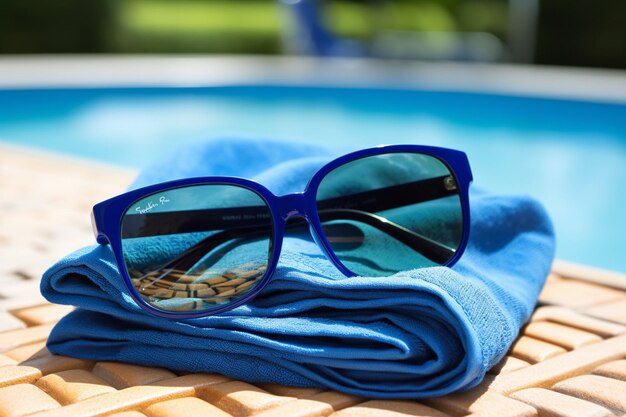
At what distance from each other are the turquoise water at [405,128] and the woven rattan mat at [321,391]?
6.09ft

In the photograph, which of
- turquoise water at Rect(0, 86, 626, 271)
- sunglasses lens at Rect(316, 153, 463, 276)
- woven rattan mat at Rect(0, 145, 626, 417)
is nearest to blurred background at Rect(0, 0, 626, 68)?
turquoise water at Rect(0, 86, 626, 271)

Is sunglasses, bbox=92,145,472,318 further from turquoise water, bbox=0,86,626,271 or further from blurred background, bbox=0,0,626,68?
blurred background, bbox=0,0,626,68

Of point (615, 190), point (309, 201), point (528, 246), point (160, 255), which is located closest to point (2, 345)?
point (160, 255)

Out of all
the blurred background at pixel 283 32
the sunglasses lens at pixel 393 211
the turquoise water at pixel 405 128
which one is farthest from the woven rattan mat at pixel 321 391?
the blurred background at pixel 283 32

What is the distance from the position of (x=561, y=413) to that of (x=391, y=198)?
19.5 inches

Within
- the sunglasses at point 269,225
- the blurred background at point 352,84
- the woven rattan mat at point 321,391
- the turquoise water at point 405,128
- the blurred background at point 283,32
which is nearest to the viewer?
the woven rattan mat at point 321,391

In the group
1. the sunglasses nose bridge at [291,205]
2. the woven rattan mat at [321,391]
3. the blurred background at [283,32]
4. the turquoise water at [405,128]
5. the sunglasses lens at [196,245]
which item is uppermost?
the blurred background at [283,32]

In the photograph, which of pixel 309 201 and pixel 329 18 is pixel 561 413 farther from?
pixel 329 18

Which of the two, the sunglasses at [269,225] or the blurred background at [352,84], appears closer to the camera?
the sunglasses at [269,225]

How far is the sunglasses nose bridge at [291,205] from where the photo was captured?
134 cm

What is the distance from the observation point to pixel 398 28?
601 inches

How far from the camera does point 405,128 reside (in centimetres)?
745

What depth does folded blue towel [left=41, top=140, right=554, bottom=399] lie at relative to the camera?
3.89 ft

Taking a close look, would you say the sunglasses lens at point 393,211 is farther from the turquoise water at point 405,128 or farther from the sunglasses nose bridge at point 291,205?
the turquoise water at point 405,128
